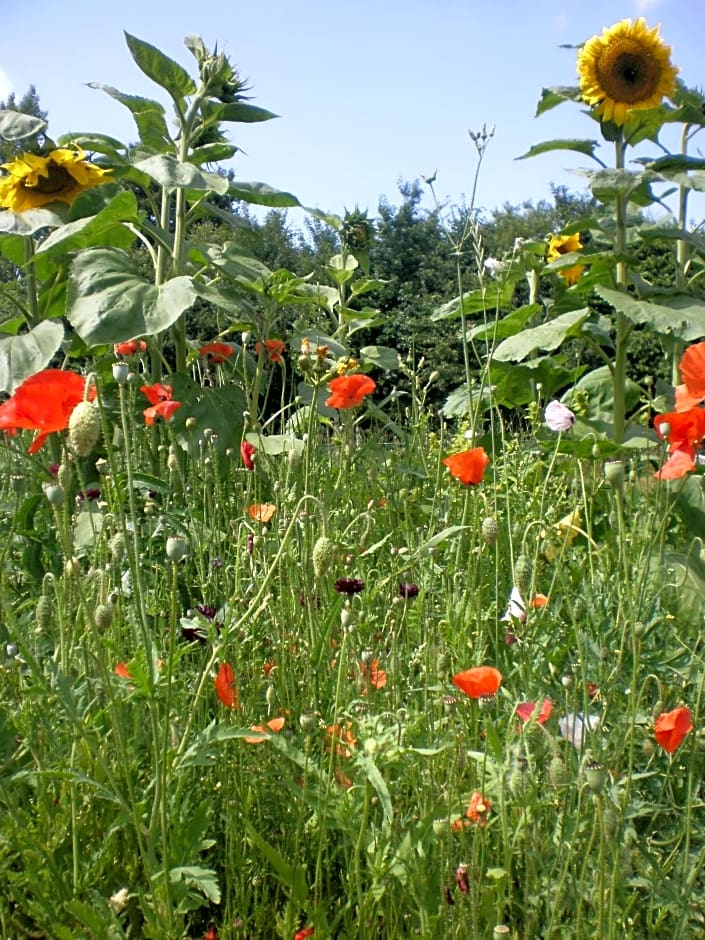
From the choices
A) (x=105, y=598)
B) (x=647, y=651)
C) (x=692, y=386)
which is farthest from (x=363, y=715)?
(x=692, y=386)

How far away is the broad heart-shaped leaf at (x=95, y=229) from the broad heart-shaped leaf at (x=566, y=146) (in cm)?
125

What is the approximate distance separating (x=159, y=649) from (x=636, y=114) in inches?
88.7

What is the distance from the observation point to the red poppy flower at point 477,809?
3.54 ft

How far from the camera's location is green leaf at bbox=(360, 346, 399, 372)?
3.77 metres

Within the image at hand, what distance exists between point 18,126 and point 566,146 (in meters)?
1.67

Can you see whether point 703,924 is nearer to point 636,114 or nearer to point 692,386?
point 692,386

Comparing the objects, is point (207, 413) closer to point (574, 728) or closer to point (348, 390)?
point (348, 390)

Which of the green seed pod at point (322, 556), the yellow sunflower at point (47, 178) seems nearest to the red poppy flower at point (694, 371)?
the green seed pod at point (322, 556)

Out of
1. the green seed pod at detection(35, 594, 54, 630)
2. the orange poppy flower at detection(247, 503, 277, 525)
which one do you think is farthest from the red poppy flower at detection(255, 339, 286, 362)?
the green seed pod at detection(35, 594, 54, 630)

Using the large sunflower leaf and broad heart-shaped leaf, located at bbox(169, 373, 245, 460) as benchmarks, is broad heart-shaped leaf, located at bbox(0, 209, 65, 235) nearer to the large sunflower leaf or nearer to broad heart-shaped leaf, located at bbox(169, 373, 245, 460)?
broad heart-shaped leaf, located at bbox(169, 373, 245, 460)

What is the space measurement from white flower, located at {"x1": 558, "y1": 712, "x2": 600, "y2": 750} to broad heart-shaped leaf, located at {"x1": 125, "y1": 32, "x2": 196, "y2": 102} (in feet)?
8.08

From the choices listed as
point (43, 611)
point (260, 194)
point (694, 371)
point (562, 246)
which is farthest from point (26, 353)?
point (562, 246)

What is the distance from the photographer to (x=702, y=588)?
2.07 m

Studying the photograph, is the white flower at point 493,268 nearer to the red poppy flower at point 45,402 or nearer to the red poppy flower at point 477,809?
the red poppy flower at point 45,402
